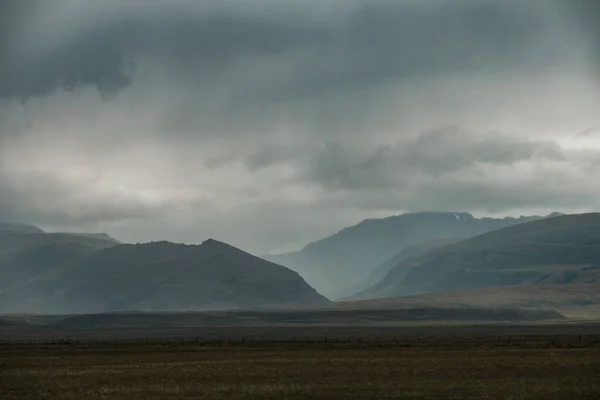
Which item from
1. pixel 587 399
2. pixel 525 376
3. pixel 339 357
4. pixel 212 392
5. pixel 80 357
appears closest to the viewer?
pixel 587 399

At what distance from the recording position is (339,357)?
9119cm

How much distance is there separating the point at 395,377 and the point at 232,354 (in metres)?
39.9

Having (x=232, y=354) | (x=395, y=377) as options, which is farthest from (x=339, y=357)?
(x=395, y=377)

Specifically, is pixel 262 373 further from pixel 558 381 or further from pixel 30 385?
pixel 558 381

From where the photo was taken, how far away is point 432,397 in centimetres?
5347

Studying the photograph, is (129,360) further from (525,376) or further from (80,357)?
(525,376)

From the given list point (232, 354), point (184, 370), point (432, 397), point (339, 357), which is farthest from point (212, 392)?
point (232, 354)

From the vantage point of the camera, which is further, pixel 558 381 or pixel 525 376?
pixel 525 376

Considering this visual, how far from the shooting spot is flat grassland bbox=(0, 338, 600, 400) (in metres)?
56.2

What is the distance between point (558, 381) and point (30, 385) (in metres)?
36.8

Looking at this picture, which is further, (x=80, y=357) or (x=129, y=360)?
(x=80, y=357)

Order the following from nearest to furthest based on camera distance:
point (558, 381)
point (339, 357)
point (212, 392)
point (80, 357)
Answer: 1. point (212, 392)
2. point (558, 381)
3. point (339, 357)
4. point (80, 357)

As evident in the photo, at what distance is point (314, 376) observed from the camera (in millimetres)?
67875

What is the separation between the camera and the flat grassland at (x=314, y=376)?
5622 centimetres
